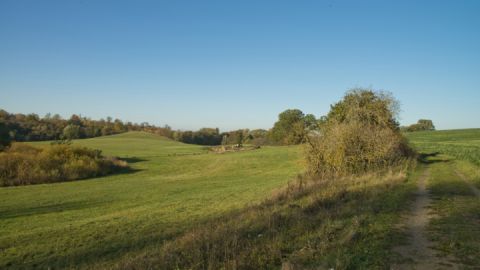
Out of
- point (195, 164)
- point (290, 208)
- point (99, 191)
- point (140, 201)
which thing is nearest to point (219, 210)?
point (290, 208)

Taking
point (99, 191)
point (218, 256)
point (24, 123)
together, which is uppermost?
point (24, 123)

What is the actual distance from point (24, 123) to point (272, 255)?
11757 cm

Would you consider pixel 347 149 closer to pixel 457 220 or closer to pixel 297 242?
pixel 457 220

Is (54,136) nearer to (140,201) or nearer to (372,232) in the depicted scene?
(140,201)

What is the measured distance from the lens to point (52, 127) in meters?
108

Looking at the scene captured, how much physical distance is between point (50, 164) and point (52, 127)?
261 feet

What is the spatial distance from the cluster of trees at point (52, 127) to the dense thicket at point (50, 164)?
38046mm

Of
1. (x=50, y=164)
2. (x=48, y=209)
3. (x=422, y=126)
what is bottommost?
(x=48, y=209)

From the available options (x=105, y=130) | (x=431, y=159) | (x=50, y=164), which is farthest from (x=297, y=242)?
(x=105, y=130)

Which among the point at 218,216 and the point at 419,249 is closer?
the point at 419,249

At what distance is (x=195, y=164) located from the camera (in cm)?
5244

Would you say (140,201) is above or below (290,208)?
below

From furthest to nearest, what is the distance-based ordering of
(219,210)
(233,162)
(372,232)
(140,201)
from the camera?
1. (233,162)
2. (140,201)
3. (219,210)
4. (372,232)

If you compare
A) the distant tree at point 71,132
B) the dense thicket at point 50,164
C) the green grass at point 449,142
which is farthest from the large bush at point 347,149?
the distant tree at point 71,132
